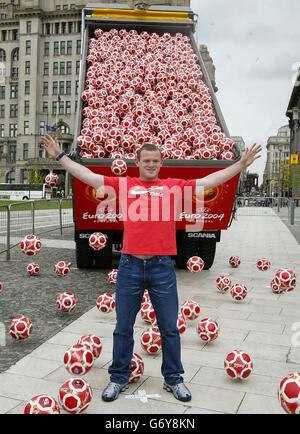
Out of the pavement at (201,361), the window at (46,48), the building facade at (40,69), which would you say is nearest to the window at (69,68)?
the building facade at (40,69)

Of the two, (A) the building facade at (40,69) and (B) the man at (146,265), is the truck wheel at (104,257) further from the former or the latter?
(A) the building facade at (40,69)

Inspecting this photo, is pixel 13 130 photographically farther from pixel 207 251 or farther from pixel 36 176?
pixel 207 251

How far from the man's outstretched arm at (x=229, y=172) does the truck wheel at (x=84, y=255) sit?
5.63 meters

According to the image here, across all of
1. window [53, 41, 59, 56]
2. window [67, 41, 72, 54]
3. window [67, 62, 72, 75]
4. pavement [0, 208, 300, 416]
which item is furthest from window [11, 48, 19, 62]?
pavement [0, 208, 300, 416]

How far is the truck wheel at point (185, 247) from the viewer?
957cm

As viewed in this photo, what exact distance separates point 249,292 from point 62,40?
92809 mm

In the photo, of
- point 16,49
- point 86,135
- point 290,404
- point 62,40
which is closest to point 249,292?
point 86,135

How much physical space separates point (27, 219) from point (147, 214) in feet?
33.9

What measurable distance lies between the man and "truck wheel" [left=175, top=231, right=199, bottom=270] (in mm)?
5523

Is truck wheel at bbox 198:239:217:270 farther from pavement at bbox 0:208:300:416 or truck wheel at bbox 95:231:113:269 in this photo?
truck wheel at bbox 95:231:113:269

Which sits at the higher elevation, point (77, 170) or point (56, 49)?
point (56, 49)

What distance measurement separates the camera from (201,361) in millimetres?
4852

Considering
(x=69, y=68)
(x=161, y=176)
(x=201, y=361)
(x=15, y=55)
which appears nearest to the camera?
(x=201, y=361)

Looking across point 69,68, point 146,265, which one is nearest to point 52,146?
point 146,265
